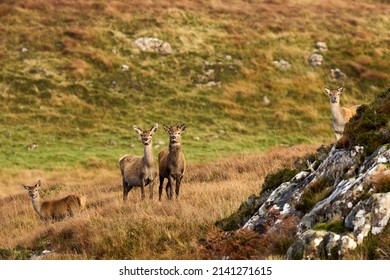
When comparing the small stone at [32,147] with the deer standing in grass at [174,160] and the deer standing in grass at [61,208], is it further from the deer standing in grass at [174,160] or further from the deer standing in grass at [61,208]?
the deer standing in grass at [174,160]

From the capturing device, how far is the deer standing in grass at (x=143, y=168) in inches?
738

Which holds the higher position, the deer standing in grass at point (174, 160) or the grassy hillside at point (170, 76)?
the deer standing in grass at point (174, 160)

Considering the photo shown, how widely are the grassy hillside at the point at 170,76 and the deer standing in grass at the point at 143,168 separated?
13383 mm

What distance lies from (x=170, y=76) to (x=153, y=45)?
3.94 meters

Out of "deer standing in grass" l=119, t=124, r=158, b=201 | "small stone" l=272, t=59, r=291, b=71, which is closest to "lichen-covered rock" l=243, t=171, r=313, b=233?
"deer standing in grass" l=119, t=124, r=158, b=201

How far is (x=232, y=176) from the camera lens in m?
21.5

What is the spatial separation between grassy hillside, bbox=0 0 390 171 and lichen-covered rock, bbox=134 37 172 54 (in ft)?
1.86

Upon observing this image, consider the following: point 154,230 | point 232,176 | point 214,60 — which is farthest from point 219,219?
point 214,60

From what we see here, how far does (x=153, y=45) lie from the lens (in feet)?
156

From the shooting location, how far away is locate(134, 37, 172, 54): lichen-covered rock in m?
47.2

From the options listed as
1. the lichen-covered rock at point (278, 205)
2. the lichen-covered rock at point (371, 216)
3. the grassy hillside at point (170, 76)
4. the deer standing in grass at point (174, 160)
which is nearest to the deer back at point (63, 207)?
the deer standing in grass at point (174, 160)

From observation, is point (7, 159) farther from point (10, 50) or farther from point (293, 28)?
point (293, 28)

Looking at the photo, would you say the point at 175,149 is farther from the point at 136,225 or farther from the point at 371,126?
the point at 371,126

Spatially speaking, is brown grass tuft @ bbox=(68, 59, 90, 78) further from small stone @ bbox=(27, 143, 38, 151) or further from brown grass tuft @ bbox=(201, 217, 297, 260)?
brown grass tuft @ bbox=(201, 217, 297, 260)
